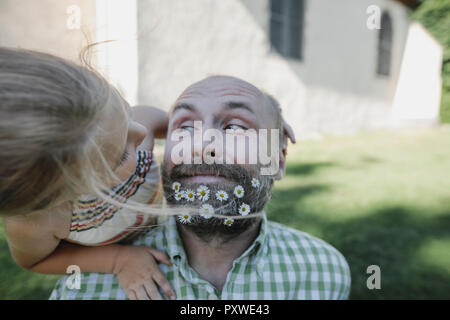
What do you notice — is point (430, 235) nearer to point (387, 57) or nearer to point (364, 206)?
point (364, 206)

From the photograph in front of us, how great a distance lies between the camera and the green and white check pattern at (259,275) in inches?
59.8

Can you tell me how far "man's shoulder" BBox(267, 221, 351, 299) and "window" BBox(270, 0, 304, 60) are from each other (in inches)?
282

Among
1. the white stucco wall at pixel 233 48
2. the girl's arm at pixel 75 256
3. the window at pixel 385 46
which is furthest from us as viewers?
the window at pixel 385 46

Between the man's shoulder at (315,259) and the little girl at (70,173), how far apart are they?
2.05ft

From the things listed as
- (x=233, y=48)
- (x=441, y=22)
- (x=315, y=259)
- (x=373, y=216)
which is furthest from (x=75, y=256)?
(x=441, y=22)

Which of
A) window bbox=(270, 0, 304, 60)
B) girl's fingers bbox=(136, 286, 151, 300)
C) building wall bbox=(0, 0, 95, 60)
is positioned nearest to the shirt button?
girl's fingers bbox=(136, 286, 151, 300)

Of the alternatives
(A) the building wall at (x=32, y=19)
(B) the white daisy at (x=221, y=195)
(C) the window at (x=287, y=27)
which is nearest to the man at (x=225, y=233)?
(B) the white daisy at (x=221, y=195)

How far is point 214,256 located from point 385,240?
2.04m

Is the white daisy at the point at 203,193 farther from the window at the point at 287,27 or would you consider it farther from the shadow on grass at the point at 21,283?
→ the window at the point at 287,27

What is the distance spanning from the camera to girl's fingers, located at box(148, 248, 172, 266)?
1.58 m

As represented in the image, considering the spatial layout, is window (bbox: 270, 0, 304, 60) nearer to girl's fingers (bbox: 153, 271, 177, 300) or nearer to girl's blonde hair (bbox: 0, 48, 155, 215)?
girl's fingers (bbox: 153, 271, 177, 300)

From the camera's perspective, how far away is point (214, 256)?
1573mm

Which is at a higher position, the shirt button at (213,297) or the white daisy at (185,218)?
the white daisy at (185,218)

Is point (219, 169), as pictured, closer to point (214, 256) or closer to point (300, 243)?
point (214, 256)
